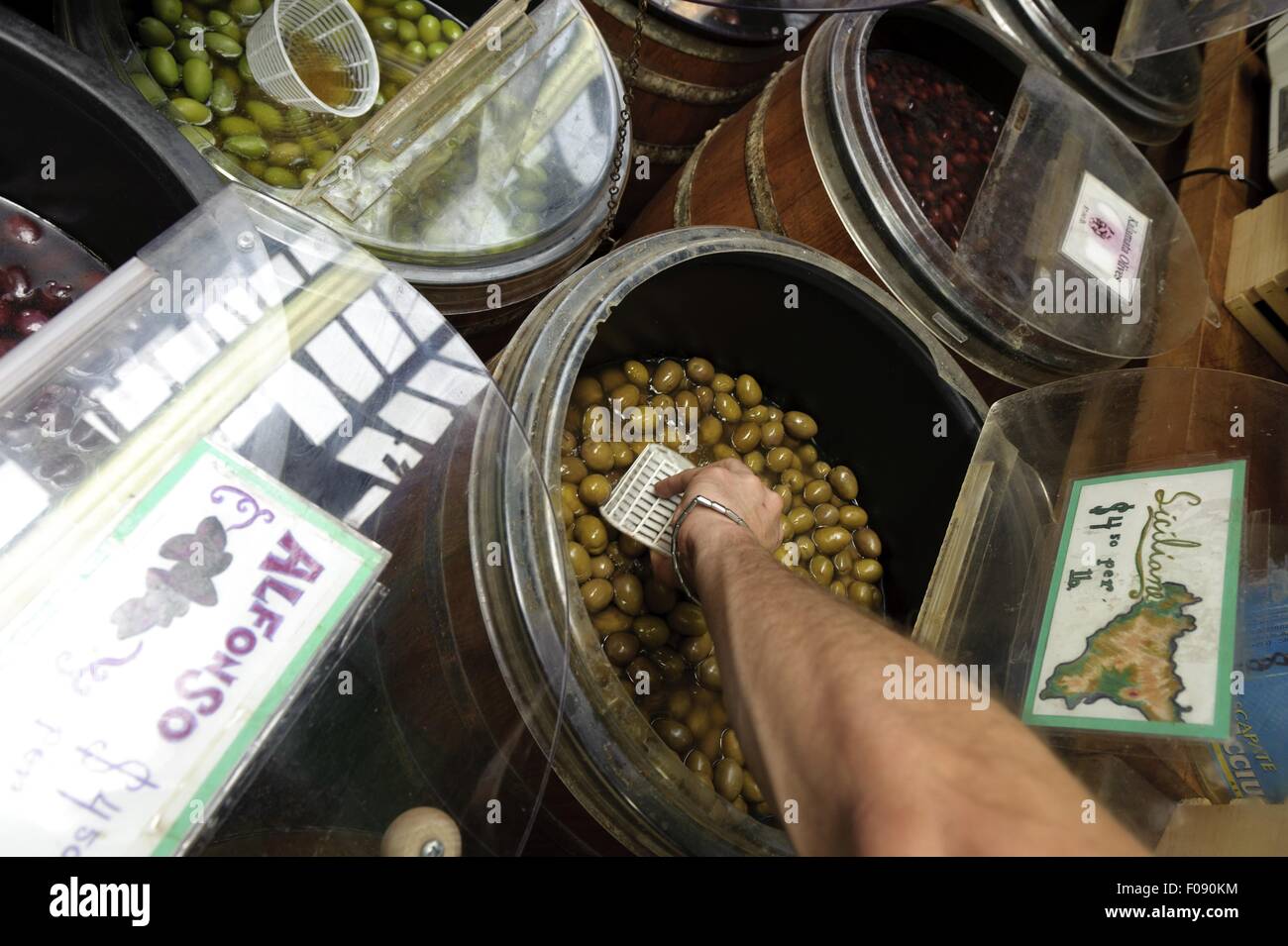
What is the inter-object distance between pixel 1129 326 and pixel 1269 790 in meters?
1.19

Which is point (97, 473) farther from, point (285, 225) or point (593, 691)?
point (593, 691)

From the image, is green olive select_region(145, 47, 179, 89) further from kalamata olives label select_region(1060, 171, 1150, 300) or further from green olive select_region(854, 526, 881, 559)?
kalamata olives label select_region(1060, 171, 1150, 300)

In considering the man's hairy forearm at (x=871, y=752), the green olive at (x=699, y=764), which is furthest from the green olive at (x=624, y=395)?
the man's hairy forearm at (x=871, y=752)

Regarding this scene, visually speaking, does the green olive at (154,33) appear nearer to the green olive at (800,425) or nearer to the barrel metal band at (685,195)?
the barrel metal band at (685,195)

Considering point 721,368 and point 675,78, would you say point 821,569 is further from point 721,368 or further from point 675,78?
point 675,78

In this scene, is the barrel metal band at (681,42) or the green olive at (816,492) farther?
the barrel metal band at (681,42)

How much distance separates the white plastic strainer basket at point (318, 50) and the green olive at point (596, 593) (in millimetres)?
1083

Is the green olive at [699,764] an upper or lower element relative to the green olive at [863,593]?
lower

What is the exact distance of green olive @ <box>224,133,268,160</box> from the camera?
1.79 metres

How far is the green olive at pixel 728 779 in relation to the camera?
63.1 inches

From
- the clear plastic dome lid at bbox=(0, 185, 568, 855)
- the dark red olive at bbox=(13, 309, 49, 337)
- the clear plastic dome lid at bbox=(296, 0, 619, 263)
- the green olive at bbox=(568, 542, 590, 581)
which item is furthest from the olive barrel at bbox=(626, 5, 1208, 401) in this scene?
the dark red olive at bbox=(13, 309, 49, 337)

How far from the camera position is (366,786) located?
917 mm

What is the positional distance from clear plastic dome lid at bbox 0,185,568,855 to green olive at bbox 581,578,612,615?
0.46 m

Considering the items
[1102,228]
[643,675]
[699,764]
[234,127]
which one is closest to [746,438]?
[643,675]
